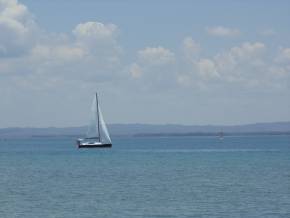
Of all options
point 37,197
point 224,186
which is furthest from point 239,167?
point 37,197

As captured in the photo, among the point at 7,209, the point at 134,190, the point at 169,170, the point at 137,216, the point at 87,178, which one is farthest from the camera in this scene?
the point at 169,170

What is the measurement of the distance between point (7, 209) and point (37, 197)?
22.5ft

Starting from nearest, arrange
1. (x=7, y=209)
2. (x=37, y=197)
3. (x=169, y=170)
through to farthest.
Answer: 1. (x=7, y=209)
2. (x=37, y=197)
3. (x=169, y=170)

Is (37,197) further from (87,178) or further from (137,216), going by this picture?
(87,178)

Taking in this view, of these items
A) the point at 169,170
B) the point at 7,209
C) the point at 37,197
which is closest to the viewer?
the point at 7,209

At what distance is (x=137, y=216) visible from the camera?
4000 cm

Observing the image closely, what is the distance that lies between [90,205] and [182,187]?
40.6 ft

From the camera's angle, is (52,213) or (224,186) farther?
(224,186)

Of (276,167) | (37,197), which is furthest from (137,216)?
(276,167)

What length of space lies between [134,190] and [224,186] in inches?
276

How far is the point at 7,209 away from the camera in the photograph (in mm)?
43031

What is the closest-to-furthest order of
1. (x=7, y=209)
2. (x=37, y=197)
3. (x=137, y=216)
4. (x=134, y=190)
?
(x=137, y=216) → (x=7, y=209) → (x=37, y=197) → (x=134, y=190)

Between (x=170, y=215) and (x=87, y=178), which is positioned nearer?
(x=170, y=215)

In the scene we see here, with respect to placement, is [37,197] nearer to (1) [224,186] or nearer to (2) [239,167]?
(1) [224,186]
